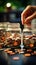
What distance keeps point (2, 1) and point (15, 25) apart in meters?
0.22

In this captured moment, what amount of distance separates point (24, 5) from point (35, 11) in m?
0.10

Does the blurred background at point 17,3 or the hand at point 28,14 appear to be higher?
the blurred background at point 17,3

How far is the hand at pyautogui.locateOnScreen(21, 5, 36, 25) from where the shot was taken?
1867 millimetres

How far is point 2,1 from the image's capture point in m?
1.90

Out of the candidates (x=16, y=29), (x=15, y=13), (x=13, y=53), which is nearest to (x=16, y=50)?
(x=13, y=53)

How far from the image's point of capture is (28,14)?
1879 mm

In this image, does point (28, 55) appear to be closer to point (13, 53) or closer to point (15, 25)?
point (13, 53)

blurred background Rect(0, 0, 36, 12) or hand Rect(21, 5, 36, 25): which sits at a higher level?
blurred background Rect(0, 0, 36, 12)

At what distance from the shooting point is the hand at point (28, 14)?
1.87 m

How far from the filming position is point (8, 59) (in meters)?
1.89

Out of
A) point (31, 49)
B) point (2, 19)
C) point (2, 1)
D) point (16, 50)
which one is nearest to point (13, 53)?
point (16, 50)

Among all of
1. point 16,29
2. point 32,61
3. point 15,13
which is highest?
point 15,13

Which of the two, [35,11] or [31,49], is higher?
[35,11]

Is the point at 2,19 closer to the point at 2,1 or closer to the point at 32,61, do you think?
the point at 2,1
